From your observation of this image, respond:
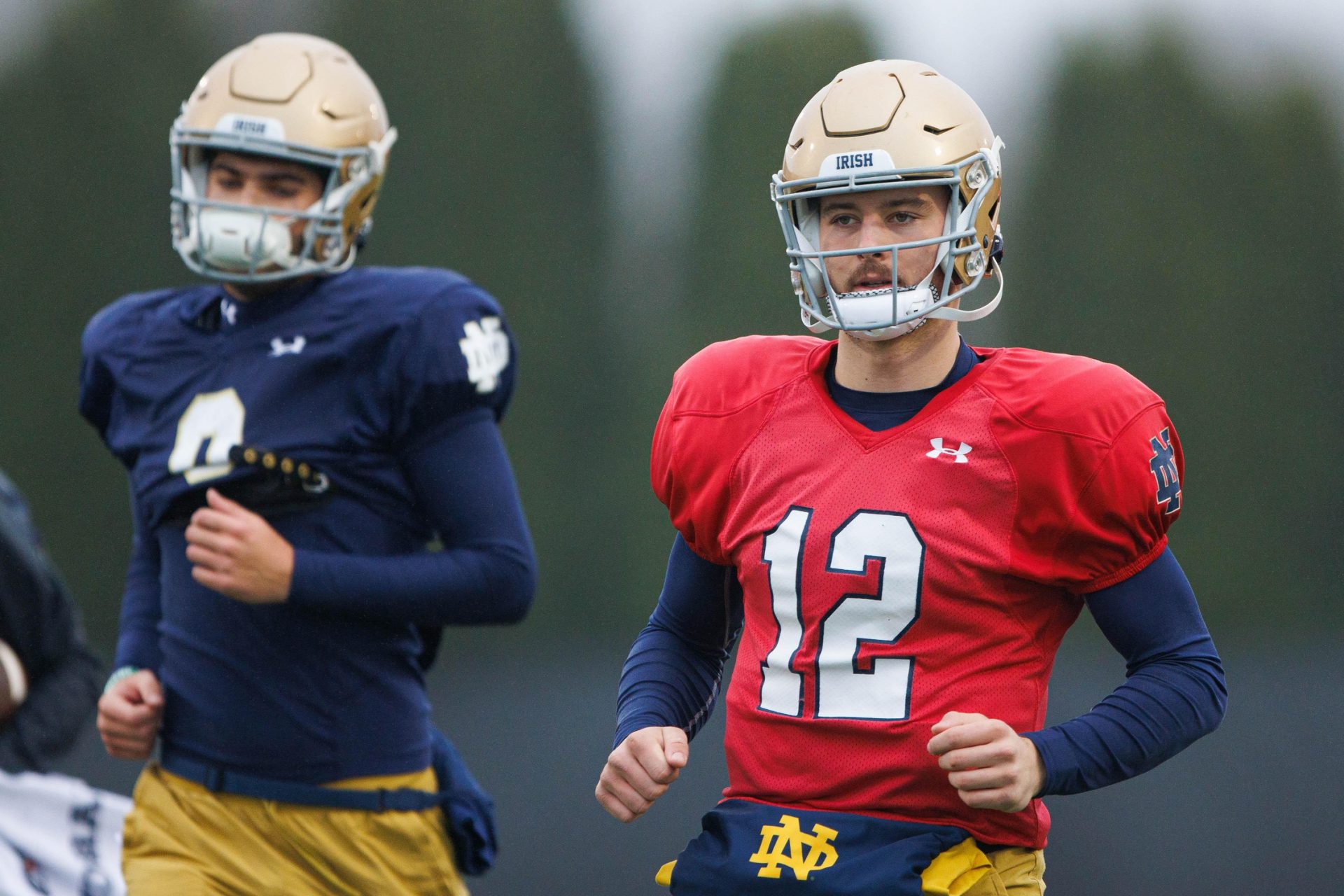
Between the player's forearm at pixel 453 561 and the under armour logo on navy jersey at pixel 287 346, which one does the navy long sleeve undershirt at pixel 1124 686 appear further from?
the under armour logo on navy jersey at pixel 287 346

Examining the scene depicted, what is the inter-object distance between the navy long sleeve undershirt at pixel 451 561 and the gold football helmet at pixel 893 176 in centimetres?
62

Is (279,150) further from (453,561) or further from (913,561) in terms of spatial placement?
(913,561)

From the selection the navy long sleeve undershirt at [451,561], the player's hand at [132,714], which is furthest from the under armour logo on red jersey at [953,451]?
the player's hand at [132,714]

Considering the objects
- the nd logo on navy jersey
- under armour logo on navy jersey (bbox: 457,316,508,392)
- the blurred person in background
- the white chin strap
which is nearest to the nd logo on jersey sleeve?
the nd logo on navy jersey

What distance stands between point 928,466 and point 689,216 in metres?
8.30

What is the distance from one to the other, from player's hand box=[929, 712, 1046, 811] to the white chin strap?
124cm

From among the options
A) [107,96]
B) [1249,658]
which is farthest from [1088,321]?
[107,96]

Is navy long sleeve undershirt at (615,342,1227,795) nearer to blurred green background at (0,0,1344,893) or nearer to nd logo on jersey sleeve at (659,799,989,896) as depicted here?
nd logo on jersey sleeve at (659,799,989,896)

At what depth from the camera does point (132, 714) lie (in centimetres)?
218

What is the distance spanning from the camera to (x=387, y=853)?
7.20ft

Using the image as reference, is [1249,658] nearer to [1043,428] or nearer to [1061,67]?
[1061,67]

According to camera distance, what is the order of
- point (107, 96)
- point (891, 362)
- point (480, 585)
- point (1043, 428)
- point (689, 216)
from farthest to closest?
point (689, 216)
point (107, 96)
point (480, 585)
point (891, 362)
point (1043, 428)

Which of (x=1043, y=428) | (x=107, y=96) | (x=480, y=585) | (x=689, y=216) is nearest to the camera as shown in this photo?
(x=1043, y=428)

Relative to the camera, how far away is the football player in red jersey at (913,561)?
5.24 feet
